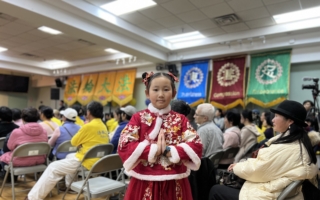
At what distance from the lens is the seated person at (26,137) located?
2.82 m

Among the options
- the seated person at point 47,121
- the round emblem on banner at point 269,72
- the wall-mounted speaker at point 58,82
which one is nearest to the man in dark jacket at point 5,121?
the seated person at point 47,121

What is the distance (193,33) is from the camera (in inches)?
226

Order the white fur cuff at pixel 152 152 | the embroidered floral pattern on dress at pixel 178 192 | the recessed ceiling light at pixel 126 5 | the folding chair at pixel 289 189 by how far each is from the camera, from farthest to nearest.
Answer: the recessed ceiling light at pixel 126 5
the folding chair at pixel 289 189
the embroidered floral pattern on dress at pixel 178 192
the white fur cuff at pixel 152 152

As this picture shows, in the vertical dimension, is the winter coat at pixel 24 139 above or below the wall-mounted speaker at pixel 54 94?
below

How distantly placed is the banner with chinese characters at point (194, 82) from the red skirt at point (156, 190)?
5314 mm

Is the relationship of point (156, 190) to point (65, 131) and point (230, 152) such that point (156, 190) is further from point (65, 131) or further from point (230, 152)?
point (65, 131)

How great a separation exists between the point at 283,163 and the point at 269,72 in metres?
4.50

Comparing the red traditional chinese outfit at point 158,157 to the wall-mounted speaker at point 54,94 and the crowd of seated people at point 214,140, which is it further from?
the wall-mounted speaker at point 54,94

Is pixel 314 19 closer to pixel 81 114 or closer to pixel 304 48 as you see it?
pixel 304 48

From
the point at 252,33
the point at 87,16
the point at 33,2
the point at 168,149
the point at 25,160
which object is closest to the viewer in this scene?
the point at 168,149

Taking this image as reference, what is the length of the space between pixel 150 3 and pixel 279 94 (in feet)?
11.7

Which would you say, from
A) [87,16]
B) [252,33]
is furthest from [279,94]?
[87,16]

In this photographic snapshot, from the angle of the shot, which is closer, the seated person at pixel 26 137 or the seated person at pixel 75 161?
the seated person at pixel 75 161

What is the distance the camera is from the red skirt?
113 cm
